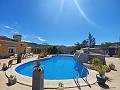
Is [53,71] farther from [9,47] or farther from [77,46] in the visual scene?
[77,46]

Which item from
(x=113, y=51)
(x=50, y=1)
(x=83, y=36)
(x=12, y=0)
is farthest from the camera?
(x=83, y=36)

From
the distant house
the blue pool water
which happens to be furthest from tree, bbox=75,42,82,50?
the blue pool water

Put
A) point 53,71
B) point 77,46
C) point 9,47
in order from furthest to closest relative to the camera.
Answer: point 77,46
point 9,47
point 53,71

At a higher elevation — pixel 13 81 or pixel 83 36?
pixel 83 36

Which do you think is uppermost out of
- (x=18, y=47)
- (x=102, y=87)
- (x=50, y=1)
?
(x=50, y=1)

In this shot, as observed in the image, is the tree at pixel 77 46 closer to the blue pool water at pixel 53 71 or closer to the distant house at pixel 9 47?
the distant house at pixel 9 47

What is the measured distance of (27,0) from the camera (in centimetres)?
1647

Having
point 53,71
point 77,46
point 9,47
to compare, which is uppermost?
point 77,46

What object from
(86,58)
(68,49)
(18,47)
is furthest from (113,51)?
(18,47)

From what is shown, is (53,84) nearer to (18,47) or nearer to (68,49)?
(18,47)

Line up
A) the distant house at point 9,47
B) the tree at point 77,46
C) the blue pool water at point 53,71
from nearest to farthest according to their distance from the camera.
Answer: the blue pool water at point 53,71 → the distant house at point 9,47 → the tree at point 77,46

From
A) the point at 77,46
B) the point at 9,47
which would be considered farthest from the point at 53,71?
the point at 77,46

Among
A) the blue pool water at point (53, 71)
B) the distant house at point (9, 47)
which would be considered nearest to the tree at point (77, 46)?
the distant house at point (9, 47)

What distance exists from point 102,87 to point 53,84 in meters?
3.24
